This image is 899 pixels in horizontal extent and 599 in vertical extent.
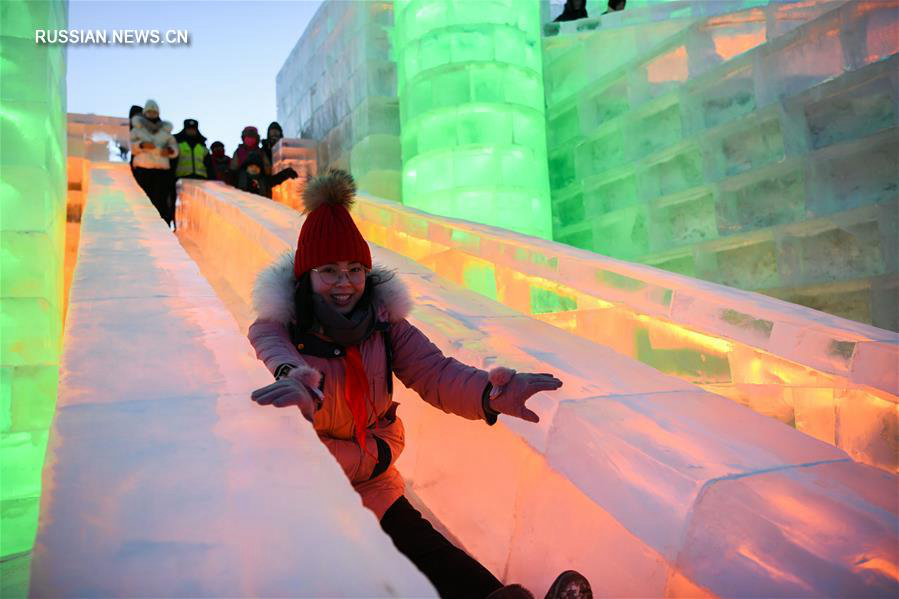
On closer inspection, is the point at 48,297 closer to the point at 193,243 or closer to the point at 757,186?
the point at 193,243

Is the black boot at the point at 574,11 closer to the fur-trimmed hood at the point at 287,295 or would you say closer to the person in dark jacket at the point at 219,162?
the person in dark jacket at the point at 219,162

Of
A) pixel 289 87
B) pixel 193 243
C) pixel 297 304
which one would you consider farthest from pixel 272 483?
pixel 289 87

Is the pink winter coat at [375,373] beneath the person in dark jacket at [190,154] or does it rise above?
beneath

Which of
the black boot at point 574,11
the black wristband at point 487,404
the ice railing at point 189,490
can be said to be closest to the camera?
the ice railing at point 189,490

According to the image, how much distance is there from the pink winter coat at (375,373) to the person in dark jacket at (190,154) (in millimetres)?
7620

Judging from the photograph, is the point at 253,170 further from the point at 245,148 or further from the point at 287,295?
the point at 287,295

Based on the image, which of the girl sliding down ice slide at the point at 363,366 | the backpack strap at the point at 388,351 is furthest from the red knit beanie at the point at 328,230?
the backpack strap at the point at 388,351

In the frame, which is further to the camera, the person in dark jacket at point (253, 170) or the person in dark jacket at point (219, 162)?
the person in dark jacket at point (219, 162)

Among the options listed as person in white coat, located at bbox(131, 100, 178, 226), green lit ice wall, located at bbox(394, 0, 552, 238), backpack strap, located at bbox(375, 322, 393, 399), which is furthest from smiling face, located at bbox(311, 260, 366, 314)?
person in white coat, located at bbox(131, 100, 178, 226)

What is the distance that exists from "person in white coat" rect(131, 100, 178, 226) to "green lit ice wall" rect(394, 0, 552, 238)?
3.06m

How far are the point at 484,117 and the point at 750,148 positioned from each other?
3.34m

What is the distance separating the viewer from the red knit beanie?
1936mm

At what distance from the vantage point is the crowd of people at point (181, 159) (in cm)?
754

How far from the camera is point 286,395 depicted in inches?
53.9
